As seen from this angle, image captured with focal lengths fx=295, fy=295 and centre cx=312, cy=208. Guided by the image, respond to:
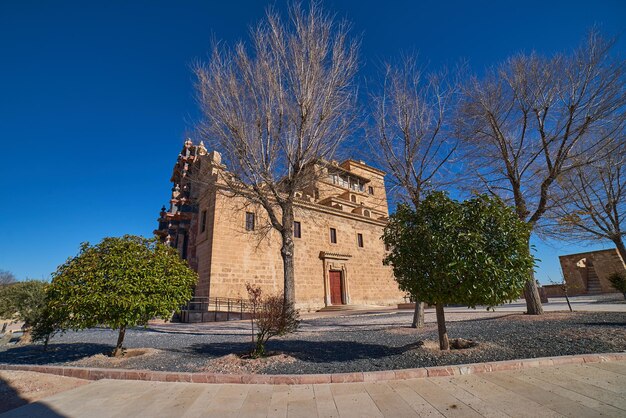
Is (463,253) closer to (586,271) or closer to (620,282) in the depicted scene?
(620,282)

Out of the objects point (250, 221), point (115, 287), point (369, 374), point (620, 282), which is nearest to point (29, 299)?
point (115, 287)

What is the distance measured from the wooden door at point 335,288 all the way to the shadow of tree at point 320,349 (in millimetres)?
14484

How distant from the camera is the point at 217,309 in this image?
1611 cm

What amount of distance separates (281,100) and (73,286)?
7611mm

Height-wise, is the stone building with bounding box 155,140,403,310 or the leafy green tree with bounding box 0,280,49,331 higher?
the stone building with bounding box 155,140,403,310

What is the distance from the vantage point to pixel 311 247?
70.3 feet

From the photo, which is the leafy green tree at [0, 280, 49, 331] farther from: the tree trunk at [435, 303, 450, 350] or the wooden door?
the wooden door

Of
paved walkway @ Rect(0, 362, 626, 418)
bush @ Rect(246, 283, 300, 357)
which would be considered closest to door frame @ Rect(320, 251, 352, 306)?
bush @ Rect(246, 283, 300, 357)

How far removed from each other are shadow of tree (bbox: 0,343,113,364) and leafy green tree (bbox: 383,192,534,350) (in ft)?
23.6

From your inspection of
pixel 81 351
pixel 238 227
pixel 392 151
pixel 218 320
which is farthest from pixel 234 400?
Answer: pixel 238 227

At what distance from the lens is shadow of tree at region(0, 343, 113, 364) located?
6.32 m

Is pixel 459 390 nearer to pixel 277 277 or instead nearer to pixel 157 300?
pixel 157 300

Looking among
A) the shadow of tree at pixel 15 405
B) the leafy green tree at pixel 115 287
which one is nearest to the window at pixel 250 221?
the leafy green tree at pixel 115 287

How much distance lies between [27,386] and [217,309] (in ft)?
39.9
